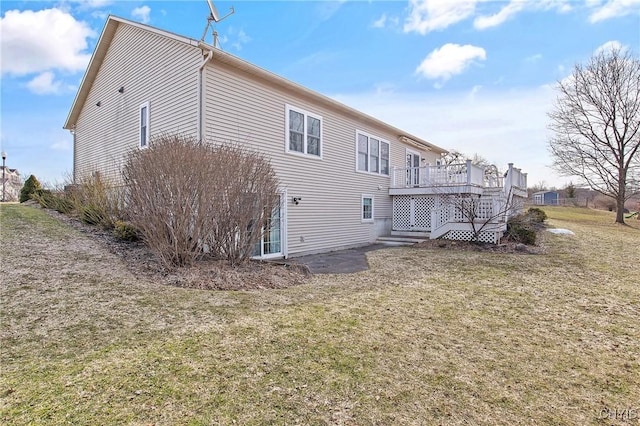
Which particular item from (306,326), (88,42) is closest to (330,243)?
(306,326)

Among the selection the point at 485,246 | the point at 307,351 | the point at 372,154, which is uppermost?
the point at 372,154

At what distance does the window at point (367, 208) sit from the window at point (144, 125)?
7.95 meters

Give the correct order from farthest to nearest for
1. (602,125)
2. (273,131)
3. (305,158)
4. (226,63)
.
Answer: (602,125), (305,158), (273,131), (226,63)

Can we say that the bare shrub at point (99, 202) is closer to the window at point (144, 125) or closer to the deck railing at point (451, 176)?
the window at point (144, 125)

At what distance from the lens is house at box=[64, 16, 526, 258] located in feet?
28.6

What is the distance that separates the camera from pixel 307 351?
361 centimetres

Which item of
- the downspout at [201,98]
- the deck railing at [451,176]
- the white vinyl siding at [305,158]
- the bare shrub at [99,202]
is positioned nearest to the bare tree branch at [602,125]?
the deck railing at [451,176]

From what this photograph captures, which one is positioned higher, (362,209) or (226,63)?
(226,63)

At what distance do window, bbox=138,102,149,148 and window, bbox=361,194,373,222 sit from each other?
7951mm

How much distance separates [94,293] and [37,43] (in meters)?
11.6

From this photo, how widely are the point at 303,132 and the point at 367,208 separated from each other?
15.6 ft

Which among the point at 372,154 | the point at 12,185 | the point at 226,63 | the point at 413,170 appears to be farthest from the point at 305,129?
the point at 12,185

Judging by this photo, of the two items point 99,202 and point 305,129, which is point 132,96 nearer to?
point 99,202

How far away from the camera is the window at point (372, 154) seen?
1389 centimetres
